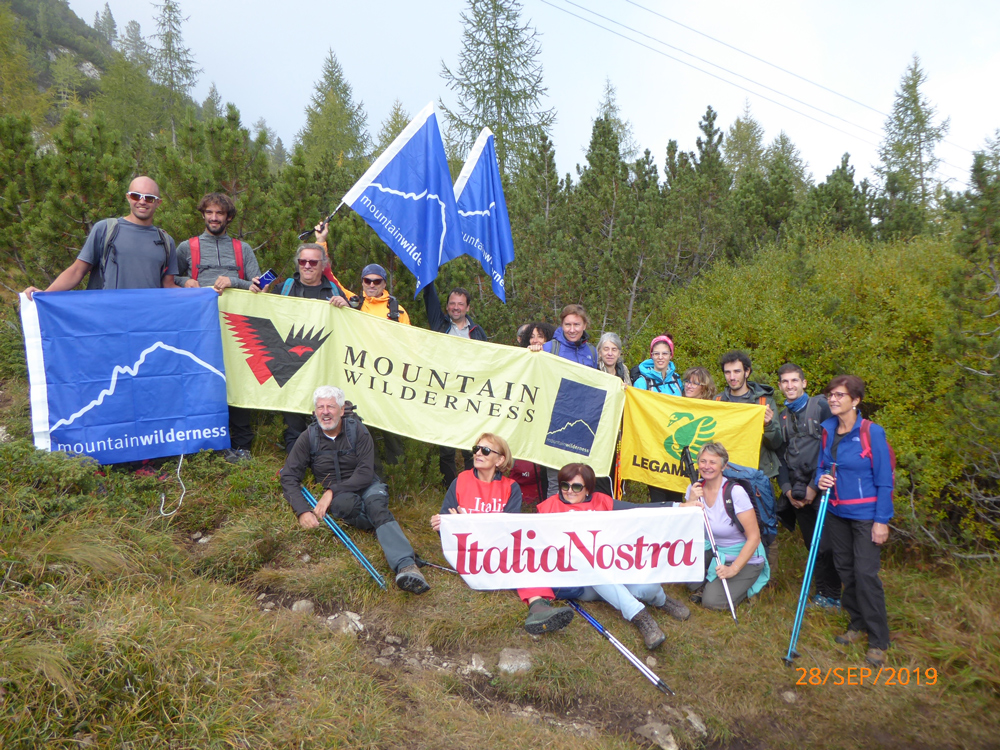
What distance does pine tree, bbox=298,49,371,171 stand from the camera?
Answer: 109 ft

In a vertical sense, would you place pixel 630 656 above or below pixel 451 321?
below

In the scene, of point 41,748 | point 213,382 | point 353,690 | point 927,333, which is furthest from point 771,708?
point 927,333

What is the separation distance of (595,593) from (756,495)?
5.44 ft

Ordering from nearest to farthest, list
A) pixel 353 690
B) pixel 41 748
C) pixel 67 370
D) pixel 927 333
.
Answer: pixel 41 748
pixel 353 690
pixel 67 370
pixel 927 333

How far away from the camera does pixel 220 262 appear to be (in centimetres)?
565

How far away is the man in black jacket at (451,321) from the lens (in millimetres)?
6285

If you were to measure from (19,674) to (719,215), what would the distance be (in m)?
11.6

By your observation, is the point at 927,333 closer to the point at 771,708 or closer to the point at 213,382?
the point at 771,708

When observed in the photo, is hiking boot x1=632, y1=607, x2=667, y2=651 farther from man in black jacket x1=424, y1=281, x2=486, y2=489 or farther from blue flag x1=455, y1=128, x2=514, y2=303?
blue flag x1=455, y1=128, x2=514, y2=303

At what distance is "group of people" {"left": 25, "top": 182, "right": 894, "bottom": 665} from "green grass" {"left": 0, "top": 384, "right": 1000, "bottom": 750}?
250mm

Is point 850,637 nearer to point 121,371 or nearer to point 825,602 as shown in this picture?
point 825,602

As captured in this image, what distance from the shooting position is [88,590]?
375cm

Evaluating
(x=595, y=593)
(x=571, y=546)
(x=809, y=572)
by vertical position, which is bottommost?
(x=595, y=593)

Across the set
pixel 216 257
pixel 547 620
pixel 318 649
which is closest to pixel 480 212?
pixel 216 257
